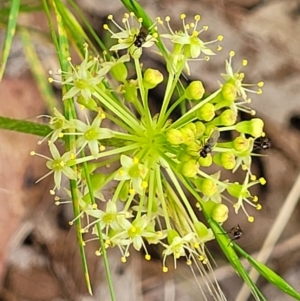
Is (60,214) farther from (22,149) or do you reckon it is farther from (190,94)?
(190,94)

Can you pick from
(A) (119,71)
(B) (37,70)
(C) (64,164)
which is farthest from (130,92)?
(B) (37,70)

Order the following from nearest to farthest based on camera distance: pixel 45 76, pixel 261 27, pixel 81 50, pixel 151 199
A: 1. pixel 151 199
2. pixel 81 50
3. pixel 45 76
4. pixel 261 27

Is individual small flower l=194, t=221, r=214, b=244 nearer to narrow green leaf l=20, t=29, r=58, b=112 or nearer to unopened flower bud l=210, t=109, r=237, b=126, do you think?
unopened flower bud l=210, t=109, r=237, b=126

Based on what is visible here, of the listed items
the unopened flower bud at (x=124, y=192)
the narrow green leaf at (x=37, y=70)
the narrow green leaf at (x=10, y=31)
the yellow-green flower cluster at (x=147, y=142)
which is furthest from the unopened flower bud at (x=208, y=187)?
the narrow green leaf at (x=37, y=70)

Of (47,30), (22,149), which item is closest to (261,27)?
(47,30)

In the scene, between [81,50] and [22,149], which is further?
[22,149]

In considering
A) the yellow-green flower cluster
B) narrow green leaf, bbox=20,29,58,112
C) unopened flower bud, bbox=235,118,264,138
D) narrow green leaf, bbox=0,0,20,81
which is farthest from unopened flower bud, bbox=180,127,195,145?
narrow green leaf, bbox=20,29,58,112
